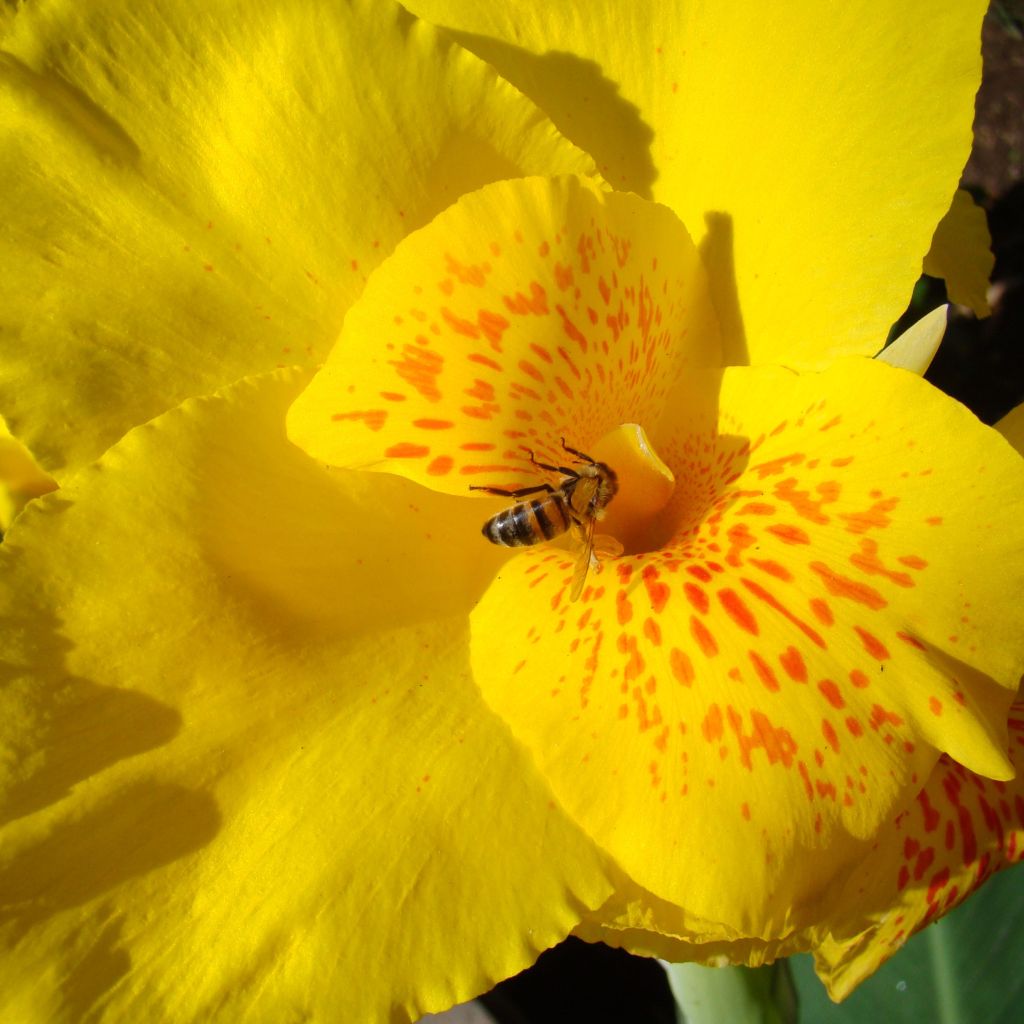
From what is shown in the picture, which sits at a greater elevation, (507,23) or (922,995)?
(507,23)

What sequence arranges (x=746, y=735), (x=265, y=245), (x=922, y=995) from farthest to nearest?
(x=922, y=995)
(x=265, y=245)
(x=746, y=735)

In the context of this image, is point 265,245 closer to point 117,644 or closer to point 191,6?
point 191,6

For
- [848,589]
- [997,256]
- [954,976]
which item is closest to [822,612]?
[848,589]

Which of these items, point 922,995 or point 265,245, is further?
point 922,995

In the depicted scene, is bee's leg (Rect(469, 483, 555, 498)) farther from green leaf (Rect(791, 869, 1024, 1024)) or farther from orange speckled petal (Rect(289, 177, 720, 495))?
green leaf (Rect(791, 869, 1024, 1024))

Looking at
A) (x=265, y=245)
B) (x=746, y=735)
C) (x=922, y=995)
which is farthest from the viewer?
(x=922, y=995)

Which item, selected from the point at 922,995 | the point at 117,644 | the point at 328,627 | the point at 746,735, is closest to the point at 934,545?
the point at 746,735

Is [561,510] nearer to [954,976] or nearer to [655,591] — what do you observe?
[655,591]

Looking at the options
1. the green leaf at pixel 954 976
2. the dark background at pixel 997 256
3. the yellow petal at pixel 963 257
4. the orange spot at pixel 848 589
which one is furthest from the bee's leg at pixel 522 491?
the dark background at pixel 997 256
